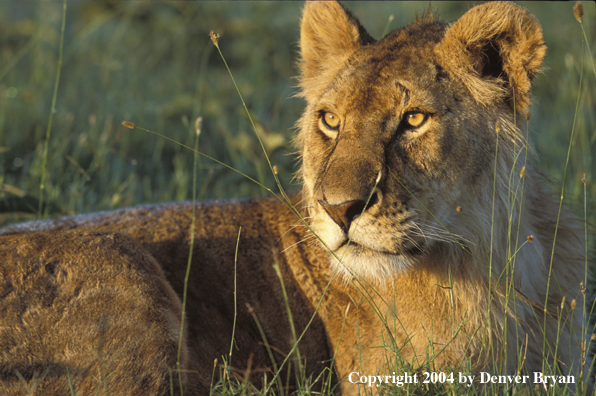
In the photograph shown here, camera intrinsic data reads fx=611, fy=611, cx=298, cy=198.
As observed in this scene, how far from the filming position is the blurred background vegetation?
6.10m

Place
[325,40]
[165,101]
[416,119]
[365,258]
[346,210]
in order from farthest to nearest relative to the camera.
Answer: [165,101] < [325,40] < [416,119] < [365,258] < [346,210]

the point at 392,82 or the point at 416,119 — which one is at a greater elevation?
the point at 392,82

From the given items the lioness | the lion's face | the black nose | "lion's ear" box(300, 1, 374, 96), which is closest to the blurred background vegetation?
"lion's ear" box(300, 1, 374, 96)

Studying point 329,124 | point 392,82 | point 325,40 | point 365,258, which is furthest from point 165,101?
point 365,258

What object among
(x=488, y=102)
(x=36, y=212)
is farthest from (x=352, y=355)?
(x=36, y=212)

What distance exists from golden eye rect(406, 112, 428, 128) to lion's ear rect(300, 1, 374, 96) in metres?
0.84

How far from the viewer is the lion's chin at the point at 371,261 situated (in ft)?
9.84

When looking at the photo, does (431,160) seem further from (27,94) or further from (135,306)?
(27,94)

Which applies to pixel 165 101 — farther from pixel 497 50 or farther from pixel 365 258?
pixel 365 258

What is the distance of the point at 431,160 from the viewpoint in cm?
310

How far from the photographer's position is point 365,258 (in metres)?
3.02

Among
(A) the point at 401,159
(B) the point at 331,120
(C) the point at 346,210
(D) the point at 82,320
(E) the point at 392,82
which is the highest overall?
(E) the point at 392,82

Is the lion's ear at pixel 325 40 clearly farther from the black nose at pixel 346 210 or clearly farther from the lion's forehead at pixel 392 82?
the black nose at pixel 346 210

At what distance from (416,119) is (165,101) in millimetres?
5862
